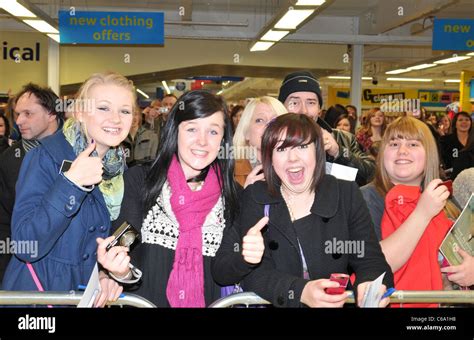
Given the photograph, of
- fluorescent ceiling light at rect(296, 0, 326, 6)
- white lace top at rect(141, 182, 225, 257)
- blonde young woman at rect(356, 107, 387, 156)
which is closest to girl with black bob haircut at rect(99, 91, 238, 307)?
white lace top at rect(141, 182, 225, 257)

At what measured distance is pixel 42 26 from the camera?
8.61m

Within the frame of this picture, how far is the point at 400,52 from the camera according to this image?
16828 mm

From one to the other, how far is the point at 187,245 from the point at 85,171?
20.5 inches

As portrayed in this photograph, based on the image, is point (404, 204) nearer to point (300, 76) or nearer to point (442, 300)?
point (442, 300)

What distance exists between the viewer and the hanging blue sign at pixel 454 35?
9.41m

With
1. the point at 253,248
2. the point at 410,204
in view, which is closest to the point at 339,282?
the point at 253,248

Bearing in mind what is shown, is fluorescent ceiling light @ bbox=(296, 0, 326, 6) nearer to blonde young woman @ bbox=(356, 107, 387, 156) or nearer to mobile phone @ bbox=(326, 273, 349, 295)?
blonde young woman @ bbox=(356, 107, 387, 156)

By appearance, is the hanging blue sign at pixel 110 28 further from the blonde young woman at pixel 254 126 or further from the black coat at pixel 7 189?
the blonde young woman at pixel 254 126

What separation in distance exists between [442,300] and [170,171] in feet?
4.11

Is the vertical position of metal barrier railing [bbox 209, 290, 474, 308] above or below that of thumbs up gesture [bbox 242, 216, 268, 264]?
below

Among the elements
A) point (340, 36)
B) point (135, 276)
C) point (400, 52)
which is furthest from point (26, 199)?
point (400, 52)

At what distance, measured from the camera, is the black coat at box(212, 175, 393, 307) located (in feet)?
7.69

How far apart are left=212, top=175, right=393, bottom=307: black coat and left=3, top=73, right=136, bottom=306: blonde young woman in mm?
528
